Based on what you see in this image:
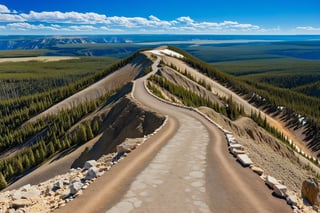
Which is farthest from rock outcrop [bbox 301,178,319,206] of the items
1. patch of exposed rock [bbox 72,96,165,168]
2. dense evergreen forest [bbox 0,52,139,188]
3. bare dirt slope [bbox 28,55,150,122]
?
bare dirt slope [bbox 28,55,150,122]

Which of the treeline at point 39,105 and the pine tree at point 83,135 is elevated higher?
the pine tree at point 83,135

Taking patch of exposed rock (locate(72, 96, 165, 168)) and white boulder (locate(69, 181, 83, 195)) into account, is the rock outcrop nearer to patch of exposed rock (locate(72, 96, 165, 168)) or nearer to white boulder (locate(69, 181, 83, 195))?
white boulder (locate(69, 181, 83, 195))

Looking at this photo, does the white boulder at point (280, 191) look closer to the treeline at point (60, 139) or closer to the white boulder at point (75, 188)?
the white boulder at point (75, 188)

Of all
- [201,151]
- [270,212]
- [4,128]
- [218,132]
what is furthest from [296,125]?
[4,128]

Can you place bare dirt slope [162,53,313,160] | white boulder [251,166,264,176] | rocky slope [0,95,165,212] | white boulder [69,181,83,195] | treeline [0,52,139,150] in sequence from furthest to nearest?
treeline [0,52,139,150]
bare dirt slope [162,53,313,160]
white boulder [251,166,264,176]
white boulder [69,181,83,195]
rocky slope [0,95,165,212]

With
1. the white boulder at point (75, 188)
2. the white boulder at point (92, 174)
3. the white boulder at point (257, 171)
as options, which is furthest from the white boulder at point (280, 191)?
the white boulder at point (75, 188)

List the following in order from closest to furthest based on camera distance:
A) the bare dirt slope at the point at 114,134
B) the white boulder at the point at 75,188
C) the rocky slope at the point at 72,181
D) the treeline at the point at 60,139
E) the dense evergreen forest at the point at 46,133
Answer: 1. the rocky slope at the point at 72,181
2. the white boulder at the point at 75,188
3. the bare dirt slope at the point at 114,134
4. the treeline at the point at 60,139
5. the dense evergreen forest at the point at 46,133

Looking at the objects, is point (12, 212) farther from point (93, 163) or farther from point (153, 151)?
point (153, 151)

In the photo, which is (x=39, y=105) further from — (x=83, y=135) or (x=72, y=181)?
(x=72, y=181)
